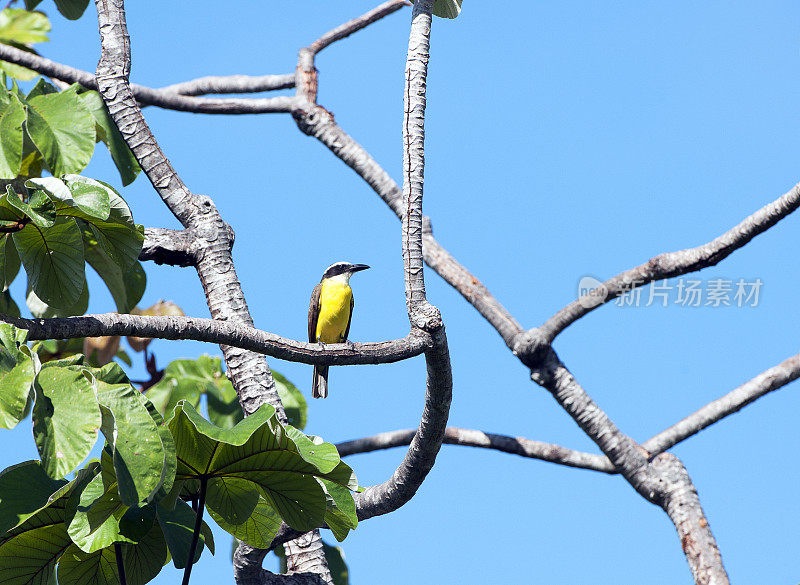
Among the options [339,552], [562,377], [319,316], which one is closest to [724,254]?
[562,377]

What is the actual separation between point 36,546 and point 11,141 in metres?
1.98

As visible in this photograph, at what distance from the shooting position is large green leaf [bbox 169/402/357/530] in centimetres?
240

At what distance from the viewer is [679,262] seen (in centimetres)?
454

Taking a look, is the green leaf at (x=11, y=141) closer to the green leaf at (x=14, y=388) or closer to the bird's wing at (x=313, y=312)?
the green leaf at (x=14, y=388)

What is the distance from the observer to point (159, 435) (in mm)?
2191

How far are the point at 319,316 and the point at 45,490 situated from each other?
16.7ft

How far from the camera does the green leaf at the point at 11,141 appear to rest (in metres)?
3.65

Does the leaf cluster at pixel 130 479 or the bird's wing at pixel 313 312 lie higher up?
the bird's wing at pixel 313 312

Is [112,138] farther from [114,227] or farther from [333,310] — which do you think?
[333,310]

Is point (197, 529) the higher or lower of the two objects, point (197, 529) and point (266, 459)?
the lower

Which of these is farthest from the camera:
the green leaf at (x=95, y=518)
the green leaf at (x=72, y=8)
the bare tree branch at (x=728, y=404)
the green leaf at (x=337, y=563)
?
the green leaf at (x=72, y=8)

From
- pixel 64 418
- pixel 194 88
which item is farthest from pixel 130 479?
pixel 194 88

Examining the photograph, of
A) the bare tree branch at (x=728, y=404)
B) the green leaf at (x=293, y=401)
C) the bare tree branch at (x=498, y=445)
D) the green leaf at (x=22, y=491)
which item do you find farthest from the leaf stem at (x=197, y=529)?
the bare tree branch at (x=728, y=404)

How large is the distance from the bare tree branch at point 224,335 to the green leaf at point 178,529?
58 cm
